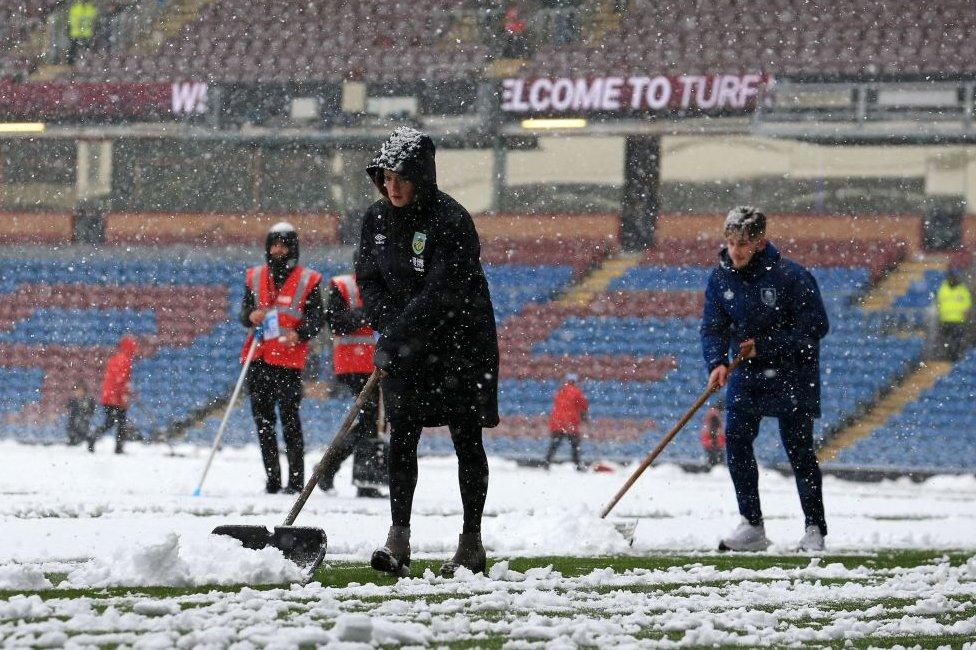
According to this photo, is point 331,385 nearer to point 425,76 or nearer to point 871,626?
point 425,76

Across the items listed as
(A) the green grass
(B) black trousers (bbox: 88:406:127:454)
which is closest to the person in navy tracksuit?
(A) the green grass

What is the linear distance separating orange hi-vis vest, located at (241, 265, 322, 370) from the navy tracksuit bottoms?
3.25 m

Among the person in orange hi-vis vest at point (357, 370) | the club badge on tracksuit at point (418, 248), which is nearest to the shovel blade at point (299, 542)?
the club badge on tracksuit at point (418, 248)

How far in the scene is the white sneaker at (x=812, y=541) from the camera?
726 centimetres

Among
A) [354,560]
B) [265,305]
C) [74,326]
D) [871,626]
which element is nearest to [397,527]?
[354,560]

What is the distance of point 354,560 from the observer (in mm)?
5930

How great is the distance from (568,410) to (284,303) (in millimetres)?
8882

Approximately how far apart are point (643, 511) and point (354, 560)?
4395 millimetres

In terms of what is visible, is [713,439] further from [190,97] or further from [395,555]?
[395,555]

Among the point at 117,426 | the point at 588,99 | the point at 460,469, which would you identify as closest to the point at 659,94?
the point at 588,99

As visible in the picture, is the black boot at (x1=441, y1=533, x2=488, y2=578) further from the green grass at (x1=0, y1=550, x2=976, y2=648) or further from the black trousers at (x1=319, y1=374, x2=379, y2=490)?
the black trousers at (x1=319, y1=374, x2=379, y2=490)

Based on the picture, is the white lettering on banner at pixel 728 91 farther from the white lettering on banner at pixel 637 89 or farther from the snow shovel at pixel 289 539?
the snow shovel at pixel 289 539

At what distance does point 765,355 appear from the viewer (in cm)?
744

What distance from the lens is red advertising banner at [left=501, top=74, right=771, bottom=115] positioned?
2370 cm
